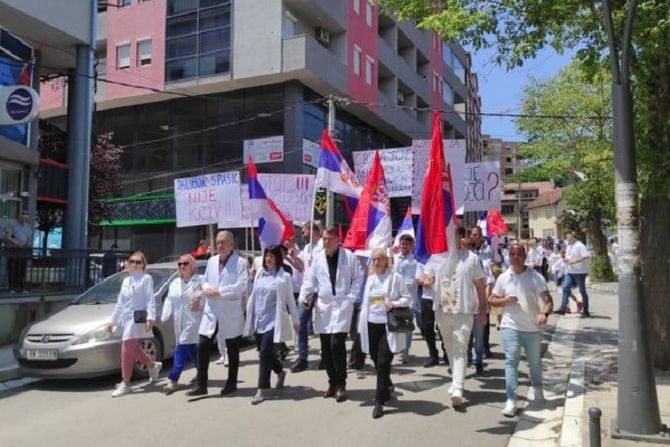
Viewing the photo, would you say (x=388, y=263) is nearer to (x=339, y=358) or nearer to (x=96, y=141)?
(x=339, y=358)

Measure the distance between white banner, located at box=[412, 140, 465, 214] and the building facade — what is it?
13.1 m

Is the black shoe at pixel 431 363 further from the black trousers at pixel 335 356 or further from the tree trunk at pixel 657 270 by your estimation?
the tree trunk at pixel 657 270

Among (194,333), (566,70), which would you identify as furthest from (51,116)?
(194,333)

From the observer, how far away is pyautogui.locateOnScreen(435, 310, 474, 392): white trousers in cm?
691

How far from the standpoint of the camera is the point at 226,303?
7.83 meters

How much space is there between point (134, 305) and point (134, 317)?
0.53 ft

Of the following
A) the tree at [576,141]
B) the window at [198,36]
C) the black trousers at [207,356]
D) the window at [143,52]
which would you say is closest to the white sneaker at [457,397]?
the black trousers at [207,356]

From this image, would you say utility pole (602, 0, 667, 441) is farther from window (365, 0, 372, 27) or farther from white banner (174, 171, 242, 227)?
window (365, 0, 372, 27)

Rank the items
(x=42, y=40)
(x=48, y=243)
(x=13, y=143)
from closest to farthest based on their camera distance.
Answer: (x=13, y=143) < (x=42, y=40) < (x=48, y=243)

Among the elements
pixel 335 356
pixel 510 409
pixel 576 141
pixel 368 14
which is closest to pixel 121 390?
pixel 335 356

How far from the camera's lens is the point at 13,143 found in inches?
647

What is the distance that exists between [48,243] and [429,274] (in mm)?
22428

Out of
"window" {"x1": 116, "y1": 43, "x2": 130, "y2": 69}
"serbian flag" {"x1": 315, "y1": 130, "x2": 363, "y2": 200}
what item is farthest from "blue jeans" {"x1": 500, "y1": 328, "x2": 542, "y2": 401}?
"window" {"x1": 116, "y1": 43, "x2": 130, "y2": 69}

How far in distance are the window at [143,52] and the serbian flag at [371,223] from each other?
78.2 feet
